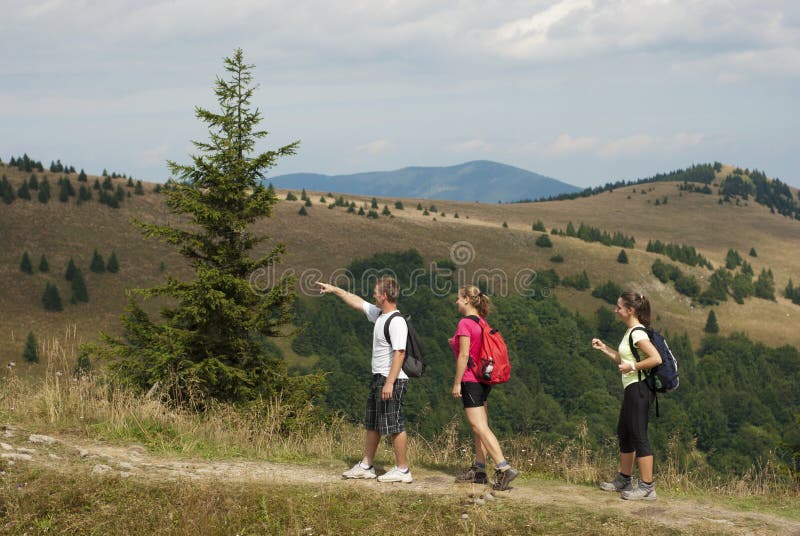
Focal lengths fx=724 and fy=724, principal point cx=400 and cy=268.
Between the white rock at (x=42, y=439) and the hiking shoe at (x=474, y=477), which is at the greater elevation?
the white rock at (x=42, y=439)

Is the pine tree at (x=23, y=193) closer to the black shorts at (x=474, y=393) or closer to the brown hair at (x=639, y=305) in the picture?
the black shorts at (x=474, y=393)

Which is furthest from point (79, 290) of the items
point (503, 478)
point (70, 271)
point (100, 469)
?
point (503, 478)

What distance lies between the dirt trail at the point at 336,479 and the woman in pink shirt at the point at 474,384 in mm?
232

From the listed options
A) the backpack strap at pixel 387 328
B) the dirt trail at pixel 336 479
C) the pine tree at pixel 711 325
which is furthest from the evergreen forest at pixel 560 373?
the backpack strap at pixel 387 328

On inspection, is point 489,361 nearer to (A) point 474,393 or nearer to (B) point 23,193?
(A) point 474,393

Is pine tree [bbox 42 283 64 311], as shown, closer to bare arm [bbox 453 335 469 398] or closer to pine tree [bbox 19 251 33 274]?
pine tree [bbox 19 251 33 274]

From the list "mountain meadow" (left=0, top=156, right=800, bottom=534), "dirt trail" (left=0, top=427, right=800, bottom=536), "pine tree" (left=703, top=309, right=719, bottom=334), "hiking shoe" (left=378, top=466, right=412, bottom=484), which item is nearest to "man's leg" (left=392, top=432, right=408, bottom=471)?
"hiking shoe" (left=378, top=466, right=412, bottom=484)

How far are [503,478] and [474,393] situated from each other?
93 cm

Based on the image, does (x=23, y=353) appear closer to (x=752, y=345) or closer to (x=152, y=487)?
(x=152, y=487)

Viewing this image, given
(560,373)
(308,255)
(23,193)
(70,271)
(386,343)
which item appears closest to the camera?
(386,343)

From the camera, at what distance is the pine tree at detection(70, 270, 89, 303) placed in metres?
89.8

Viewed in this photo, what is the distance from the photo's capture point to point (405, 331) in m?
7.54

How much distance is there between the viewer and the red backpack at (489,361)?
759 cm

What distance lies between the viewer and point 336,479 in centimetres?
801
